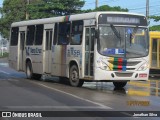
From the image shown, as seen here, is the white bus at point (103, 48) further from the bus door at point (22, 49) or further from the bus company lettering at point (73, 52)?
the bus door at point (22, 49)

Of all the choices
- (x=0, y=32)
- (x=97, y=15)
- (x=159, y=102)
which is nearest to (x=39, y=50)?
(x=97, y=15)

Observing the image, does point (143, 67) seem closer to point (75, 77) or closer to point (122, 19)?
point (122, 19)

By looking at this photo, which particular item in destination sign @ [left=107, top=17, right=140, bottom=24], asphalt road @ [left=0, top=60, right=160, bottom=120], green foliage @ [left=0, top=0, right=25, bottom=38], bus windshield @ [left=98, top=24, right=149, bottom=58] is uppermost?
green foliage @ [left=0, top=0, right=25, bottom=38]

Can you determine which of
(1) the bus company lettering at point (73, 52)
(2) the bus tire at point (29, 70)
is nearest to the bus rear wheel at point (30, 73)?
(2) the bus tire at point (29, 70)

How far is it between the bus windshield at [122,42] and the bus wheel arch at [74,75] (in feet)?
5.83

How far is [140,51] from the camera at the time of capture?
Result: 768 inches

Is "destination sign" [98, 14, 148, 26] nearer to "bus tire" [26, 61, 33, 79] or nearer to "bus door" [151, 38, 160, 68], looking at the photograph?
"bus tire" [26, 61, 33, 79]

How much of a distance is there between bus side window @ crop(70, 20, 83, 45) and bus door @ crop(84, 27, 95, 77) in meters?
0.49

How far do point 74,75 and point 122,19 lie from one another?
10.2 ft

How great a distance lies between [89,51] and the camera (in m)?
19.5

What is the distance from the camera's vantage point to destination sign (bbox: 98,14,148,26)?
1923cm

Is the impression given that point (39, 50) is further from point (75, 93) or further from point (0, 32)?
point (0, 32)

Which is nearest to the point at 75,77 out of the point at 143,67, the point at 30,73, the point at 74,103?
the point at 143,67

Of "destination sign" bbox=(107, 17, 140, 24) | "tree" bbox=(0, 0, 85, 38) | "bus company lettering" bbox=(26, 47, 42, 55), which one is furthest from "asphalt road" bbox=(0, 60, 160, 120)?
"tree" bbox=(0, 0, 85, 38)
